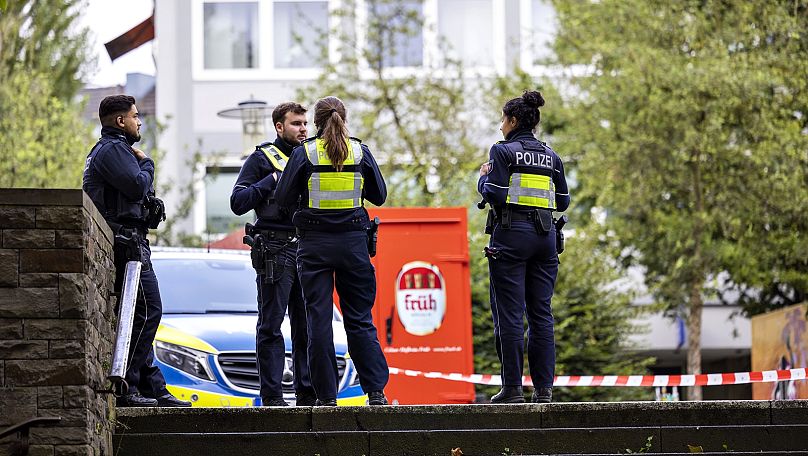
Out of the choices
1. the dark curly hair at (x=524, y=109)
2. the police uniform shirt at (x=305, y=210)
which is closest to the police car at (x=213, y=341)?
the police uniform shirt at (x=305, y=210)

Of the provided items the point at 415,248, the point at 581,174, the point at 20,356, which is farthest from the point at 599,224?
the point at 20,356

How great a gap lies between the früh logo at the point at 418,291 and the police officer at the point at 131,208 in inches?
279

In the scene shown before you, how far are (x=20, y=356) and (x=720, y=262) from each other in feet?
60.1

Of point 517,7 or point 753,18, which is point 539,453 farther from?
point 517,7

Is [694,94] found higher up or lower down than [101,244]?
higher up

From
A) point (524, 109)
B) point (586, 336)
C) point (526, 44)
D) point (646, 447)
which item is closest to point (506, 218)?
point (524, 109)

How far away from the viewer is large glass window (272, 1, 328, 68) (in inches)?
1282

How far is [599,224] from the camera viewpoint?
2516cm

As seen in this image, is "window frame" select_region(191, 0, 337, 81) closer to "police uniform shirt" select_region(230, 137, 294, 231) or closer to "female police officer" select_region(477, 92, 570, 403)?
"police uniform shirt" select_region(230, 137, 294, 231)

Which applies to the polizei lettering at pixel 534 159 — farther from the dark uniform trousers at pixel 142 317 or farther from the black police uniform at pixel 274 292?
the dark uniform trousers at pixel 142 317

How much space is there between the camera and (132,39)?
35062 millimetres

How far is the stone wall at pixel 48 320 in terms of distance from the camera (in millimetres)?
8359

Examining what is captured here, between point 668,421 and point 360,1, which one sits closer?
point 668,421

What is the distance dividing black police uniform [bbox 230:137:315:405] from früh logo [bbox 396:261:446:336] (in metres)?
6.46
